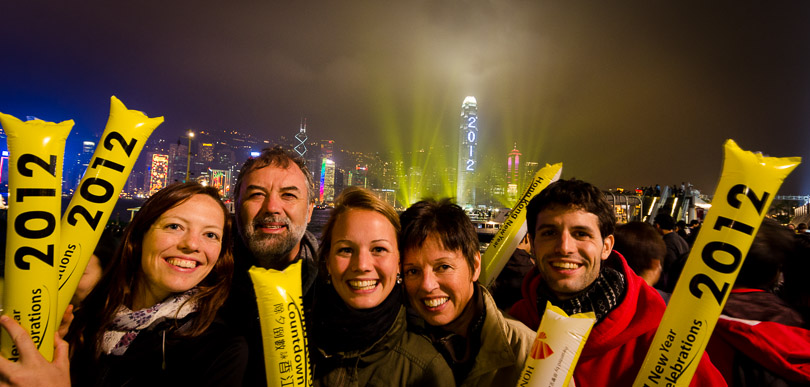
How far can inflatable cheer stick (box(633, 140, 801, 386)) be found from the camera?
1.88 metres

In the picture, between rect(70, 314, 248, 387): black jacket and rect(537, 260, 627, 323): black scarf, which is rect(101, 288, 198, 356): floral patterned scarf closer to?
rect(70, 314, 248, 387): black jacket

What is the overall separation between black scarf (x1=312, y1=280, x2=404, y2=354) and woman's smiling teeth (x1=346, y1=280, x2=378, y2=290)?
14 centimetres

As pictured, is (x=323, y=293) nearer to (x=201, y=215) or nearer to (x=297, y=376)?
(x=297, y=376)

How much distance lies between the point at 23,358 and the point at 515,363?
9.25ft

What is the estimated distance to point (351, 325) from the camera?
2344 mm

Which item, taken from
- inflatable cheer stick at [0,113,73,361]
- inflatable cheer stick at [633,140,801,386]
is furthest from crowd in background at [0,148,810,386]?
inflatable cheer stick at [633,140,801,386]

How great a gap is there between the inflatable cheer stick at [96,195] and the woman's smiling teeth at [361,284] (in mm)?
1562

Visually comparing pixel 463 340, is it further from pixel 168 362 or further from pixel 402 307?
pixel 168 362

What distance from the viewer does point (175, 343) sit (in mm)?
2355

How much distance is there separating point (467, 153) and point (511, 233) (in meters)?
150

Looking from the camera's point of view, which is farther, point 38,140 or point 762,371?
point 762,371

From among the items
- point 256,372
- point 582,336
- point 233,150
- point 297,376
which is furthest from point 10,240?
point 233,150

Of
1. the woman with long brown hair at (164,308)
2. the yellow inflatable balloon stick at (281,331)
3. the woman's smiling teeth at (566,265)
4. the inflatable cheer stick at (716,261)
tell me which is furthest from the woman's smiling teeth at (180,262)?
the inflatable cheer stick at (716,261)

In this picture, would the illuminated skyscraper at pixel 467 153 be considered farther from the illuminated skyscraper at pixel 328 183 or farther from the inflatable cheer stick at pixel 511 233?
the inflatable cheer stick at pixel 511 233
